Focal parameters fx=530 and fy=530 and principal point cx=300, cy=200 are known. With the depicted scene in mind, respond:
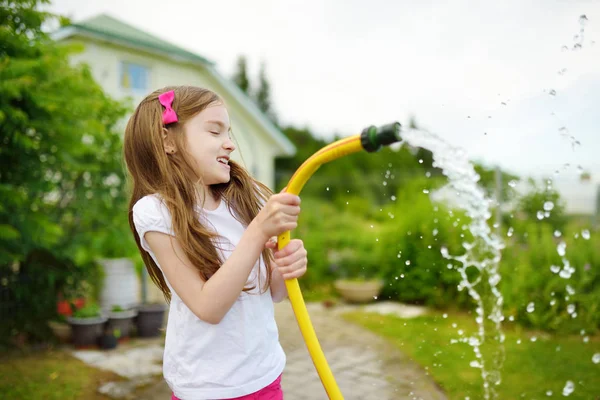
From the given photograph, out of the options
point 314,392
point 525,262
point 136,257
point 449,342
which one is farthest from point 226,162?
point 525,262

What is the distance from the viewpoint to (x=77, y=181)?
5.59 meters

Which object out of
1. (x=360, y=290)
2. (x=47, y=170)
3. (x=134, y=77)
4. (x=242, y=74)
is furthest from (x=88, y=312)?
(x=242, y=74)

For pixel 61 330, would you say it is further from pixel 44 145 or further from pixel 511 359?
pixel 511 359

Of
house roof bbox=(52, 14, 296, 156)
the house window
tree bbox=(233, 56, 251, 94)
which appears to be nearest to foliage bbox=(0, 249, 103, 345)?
house roof bbox=(52, 14, 296, 156)

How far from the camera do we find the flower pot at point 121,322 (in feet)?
17.7

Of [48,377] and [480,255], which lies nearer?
[48,377]

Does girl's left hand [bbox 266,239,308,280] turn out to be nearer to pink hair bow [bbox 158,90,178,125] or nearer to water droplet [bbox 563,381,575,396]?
pink hair bow [bbox 158,90,178,125]

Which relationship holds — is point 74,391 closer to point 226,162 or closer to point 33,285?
point 33,285

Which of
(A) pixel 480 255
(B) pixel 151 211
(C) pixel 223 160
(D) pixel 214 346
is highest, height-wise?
(C) pixel 223 160

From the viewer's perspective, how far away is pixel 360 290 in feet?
24.1

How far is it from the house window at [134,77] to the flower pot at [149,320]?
354 inches

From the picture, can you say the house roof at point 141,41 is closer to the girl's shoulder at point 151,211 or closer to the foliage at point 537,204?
the foliage at point 537,204

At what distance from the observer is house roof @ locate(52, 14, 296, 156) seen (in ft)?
39.2

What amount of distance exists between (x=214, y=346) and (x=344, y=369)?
3237 mm
